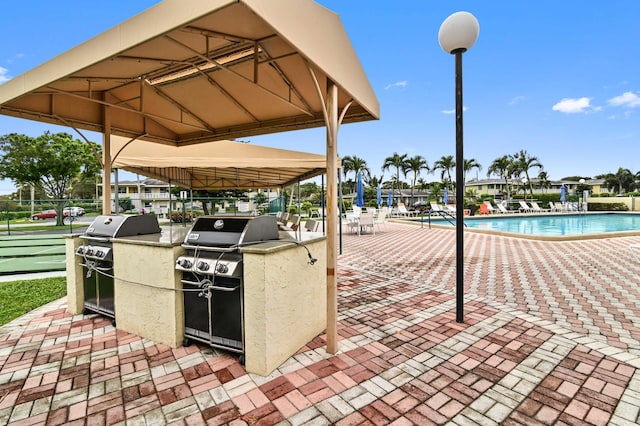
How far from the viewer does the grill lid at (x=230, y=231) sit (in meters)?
2.80

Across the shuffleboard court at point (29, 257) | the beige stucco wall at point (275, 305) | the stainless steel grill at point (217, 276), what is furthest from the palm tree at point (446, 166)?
the stainless steel grill at point (217, 276)

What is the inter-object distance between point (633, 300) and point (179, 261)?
20.3ft

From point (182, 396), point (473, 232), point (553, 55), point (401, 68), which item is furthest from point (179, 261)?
point (553, 55)

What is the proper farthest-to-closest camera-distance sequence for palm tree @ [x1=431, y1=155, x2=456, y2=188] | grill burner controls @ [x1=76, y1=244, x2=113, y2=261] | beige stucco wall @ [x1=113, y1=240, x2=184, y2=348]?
palm tree @ [x1=431, y1=155, x2=456, y2=188]
grill burner controls @ [x1=76, y1=244, x2=113, y2=261]
beige stucco wall @ [x1=113, y1=240, x2=184, y2=348]

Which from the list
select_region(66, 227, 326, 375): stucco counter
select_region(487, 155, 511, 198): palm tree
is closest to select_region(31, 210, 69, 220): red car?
select_region(66, 227, 326, 375): stucco counter

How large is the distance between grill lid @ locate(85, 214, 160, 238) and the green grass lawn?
1590 mm

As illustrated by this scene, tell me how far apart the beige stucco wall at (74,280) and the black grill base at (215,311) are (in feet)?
6.64

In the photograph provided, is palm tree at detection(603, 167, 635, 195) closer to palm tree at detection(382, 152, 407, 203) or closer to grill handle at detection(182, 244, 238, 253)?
palm tree at detection(382, 152, 407, 203)

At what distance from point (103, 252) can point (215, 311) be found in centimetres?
180

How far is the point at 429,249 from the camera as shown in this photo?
29.5 feet

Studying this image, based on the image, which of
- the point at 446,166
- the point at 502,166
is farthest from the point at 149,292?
the point at 502,166

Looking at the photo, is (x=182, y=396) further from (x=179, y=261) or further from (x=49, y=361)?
(x=49, y=361)

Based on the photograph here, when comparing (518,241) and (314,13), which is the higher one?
(314,13)

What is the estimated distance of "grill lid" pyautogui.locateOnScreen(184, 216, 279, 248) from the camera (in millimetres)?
2797
